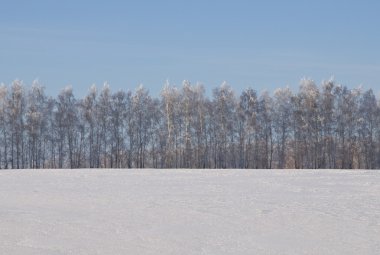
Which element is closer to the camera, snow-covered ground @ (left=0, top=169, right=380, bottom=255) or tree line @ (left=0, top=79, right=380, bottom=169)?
snow-covered ground @ (left=0, top=169, right=380, bottom=255)

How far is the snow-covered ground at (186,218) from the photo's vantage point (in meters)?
11.8

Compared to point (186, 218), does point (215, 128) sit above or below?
above

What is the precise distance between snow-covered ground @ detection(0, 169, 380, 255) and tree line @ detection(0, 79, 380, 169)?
35.4 m

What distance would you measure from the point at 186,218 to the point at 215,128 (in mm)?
44617

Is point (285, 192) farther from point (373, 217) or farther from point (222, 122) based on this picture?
point (222, 122)

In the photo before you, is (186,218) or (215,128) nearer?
(186,218)

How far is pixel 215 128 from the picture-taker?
59406 mm

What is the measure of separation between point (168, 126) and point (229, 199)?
4112cm

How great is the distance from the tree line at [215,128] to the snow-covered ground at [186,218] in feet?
116

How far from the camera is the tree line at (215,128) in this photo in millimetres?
58594

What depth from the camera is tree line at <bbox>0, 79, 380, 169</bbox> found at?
5859cm

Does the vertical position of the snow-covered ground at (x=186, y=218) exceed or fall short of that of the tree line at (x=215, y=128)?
it falls short

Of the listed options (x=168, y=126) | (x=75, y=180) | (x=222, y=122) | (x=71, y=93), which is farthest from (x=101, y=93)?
(x=75, y=180)

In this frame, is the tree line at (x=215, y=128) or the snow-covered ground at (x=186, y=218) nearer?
the snow-covered ground at (x=186, y=218)
